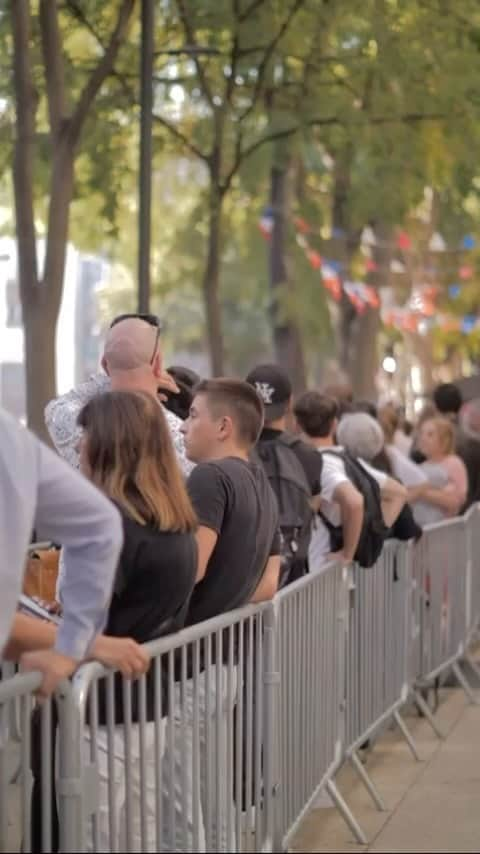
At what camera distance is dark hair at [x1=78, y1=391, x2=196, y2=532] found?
6461 mm

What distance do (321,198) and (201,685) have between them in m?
25.8

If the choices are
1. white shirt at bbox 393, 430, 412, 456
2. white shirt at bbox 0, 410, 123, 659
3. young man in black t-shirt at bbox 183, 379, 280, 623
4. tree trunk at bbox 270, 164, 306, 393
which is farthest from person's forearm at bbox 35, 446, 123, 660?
tree trunk at bbox 270, 164, 306, 393

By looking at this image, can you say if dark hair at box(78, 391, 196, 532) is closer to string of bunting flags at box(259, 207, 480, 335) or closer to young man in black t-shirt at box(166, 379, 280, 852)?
young man in black t-shirt at box(166, 379, 280, 852)

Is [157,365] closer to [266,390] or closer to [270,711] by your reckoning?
[270,711]

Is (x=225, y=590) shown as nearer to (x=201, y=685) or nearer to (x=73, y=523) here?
(x=201, y=685)

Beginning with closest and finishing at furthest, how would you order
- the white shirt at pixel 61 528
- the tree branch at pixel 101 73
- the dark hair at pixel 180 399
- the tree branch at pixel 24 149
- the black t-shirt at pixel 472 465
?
the white shirt at pixel 61 528 < the dark hair at pixel 180 399 < the black t-shirt at pixel 472 465 < the tree branch at pixel 24 149 < the tree branch at pixel 101 73

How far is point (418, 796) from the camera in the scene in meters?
10.6

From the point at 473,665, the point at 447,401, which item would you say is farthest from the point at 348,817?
the point at 447,401

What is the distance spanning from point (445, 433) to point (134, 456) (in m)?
9.40

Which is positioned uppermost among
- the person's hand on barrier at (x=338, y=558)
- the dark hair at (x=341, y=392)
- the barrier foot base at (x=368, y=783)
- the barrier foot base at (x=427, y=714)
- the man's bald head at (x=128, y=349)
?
the man's bald head at (x=128, y=349)

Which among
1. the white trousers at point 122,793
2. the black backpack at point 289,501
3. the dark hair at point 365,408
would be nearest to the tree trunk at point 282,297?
the dark hair at point 365,408

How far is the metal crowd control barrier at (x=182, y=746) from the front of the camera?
5910 millimetres

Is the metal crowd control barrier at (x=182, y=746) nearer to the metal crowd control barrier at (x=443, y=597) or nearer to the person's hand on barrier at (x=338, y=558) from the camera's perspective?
the person's hand on barrier at (x=338, y=558)

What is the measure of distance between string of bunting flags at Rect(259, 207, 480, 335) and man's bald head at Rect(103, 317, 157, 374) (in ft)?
67.6
